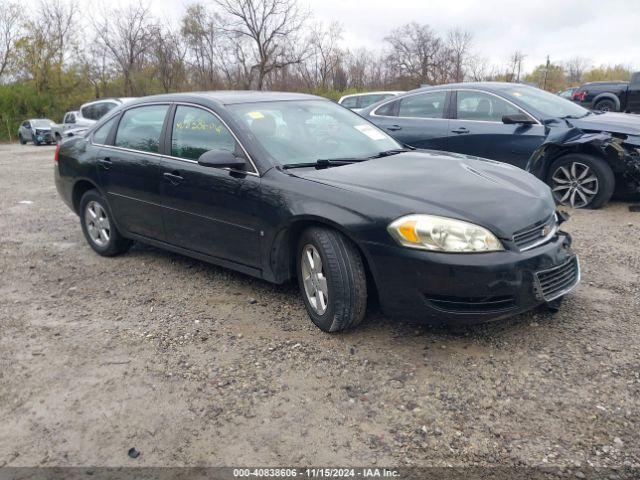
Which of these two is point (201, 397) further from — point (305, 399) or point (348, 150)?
point (348, 150)

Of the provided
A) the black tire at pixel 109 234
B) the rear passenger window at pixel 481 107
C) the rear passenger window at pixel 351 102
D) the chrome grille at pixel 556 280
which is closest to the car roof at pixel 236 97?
the black tire at pixel 109 234

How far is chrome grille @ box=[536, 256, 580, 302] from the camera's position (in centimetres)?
314

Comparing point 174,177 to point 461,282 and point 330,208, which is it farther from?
point 461,282

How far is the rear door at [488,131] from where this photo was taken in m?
6.71

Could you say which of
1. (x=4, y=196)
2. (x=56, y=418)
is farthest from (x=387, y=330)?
(x=4, y=196)

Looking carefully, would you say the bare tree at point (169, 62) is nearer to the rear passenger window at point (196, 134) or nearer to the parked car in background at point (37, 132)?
the parked car in background at point (37, 132)

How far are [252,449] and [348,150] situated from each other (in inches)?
92.8

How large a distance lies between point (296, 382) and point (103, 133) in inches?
136

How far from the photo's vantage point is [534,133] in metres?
6.65

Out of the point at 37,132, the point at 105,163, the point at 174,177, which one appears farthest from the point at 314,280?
the point at 37,132

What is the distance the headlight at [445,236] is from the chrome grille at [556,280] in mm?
342

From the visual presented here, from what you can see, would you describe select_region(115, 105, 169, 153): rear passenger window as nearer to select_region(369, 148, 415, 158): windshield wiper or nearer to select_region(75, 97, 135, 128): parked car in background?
select_region(369, 148, 415, 158): windshield wiper

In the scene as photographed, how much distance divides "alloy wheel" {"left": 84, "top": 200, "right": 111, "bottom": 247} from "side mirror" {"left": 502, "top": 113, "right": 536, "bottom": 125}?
4.72 metres

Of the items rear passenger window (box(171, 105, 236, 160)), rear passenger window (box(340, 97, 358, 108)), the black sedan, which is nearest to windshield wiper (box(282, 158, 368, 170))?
the black sedan
